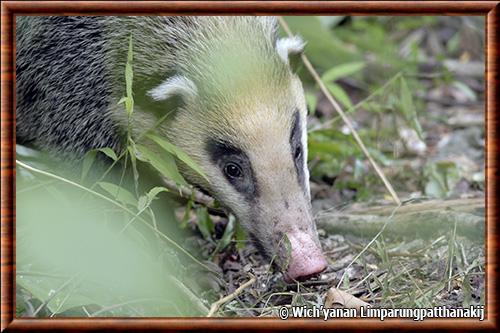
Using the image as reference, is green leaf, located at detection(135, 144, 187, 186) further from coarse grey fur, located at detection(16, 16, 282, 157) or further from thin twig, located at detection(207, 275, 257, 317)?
thin twig, located at detection(207, 275, 257, 317)

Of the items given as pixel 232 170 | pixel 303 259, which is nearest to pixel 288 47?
pixel 232 170

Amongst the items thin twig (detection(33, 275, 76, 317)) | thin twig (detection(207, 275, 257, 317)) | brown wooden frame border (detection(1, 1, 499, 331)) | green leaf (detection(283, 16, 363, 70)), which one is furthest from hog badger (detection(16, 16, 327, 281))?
green leaf (detection(283, 16, 363, 70))

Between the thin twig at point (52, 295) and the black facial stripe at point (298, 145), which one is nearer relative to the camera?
the thin twig at point (52, 295)

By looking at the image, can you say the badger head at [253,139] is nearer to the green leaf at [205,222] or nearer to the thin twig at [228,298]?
the thin twig at [228,298]

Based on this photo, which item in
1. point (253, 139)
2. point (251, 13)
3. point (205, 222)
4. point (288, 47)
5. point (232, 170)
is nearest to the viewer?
point (251, 13)

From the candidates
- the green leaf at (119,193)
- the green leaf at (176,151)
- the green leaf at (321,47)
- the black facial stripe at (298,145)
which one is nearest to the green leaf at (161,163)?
the green leaf at (176,151)

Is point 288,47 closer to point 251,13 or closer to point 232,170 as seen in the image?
point 232,170
